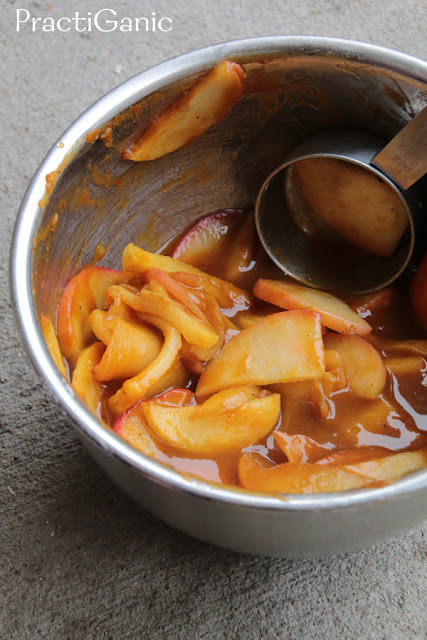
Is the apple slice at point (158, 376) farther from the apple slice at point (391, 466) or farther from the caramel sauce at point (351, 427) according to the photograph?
the apple slice at point (391, 466)

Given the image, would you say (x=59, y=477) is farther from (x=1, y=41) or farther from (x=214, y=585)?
(x=1, y=41)

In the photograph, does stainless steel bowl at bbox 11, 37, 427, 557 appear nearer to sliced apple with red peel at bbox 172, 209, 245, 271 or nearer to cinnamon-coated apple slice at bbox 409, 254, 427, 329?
sliced apple with red peel at bbox 172, 209, 245, 271

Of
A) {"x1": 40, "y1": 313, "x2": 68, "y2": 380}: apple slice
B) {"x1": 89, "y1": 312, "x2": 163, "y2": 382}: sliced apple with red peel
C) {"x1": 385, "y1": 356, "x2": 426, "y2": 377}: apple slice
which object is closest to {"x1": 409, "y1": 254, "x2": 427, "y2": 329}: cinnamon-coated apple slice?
{"x1": 385, "y1": 356, "x2": 426, "y2": 377}: apple slice

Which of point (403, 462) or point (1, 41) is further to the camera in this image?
point (1, 41)

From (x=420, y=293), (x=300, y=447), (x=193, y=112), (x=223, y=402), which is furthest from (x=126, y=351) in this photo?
(x=420, y=293)

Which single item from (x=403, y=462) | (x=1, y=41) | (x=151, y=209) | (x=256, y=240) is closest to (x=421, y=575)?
(x=403, y=462)
